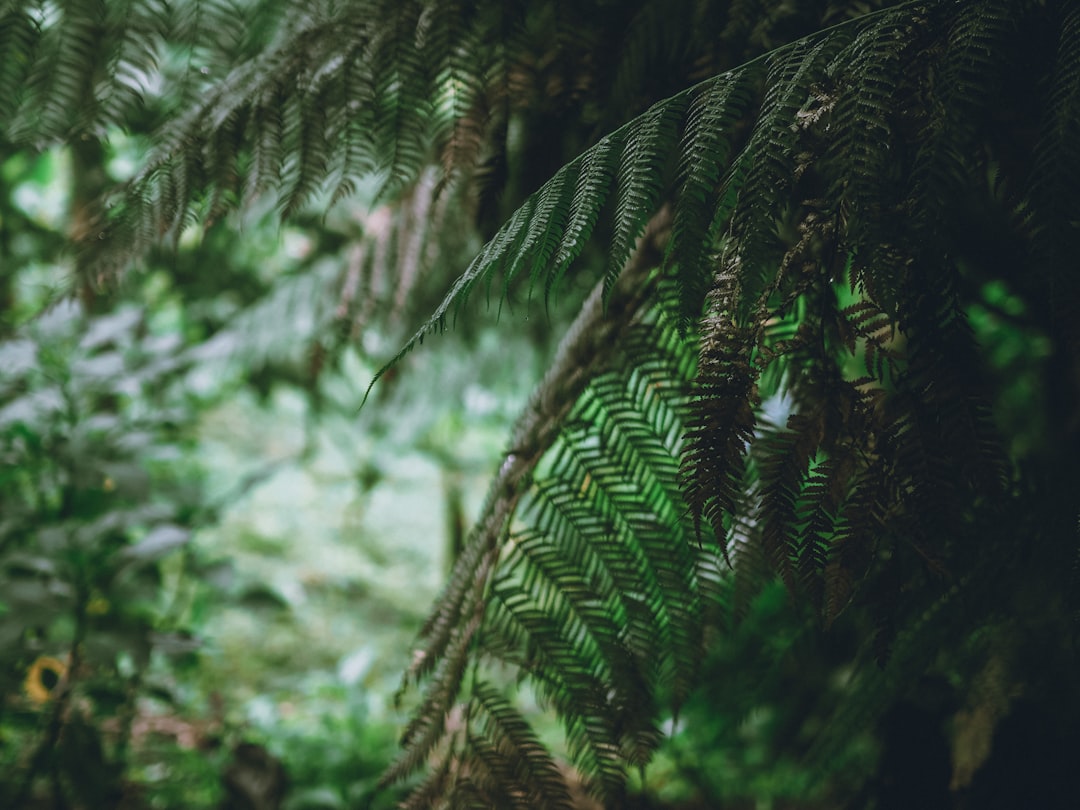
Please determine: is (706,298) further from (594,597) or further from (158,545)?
(158,545)

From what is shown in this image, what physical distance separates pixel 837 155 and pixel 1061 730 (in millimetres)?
698

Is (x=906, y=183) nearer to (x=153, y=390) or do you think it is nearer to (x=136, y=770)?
(x=153, y=390)

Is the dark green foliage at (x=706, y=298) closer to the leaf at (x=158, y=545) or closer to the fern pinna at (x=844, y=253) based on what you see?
the fern pinna at (x=844, y=253)

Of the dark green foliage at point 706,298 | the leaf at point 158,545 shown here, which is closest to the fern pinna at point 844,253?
the dark green foliage at point 706,298

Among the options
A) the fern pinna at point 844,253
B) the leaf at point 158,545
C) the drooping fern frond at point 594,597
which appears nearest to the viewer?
the fern pinna at point 844,253

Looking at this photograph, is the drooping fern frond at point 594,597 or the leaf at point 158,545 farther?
the leaf at point 158,545

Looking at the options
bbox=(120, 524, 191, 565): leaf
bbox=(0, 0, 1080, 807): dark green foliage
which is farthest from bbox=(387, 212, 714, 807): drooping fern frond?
bbox=(120, 524, 191, 565): leaf

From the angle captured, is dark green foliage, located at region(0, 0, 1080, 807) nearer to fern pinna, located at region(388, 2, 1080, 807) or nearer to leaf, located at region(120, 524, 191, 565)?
fern pinna, located at region(388, 2, 1080, 807)

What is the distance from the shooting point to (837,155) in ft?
1.68

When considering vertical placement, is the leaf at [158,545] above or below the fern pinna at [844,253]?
above

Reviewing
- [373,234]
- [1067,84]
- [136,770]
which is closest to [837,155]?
[1067,84]

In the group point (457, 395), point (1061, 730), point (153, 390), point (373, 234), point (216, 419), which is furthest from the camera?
point (216, 419)

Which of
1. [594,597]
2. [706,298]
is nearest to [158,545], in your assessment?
[594,597]

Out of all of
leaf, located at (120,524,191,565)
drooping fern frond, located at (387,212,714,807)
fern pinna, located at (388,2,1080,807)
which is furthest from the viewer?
leaf, located at (120,524,191,565)
